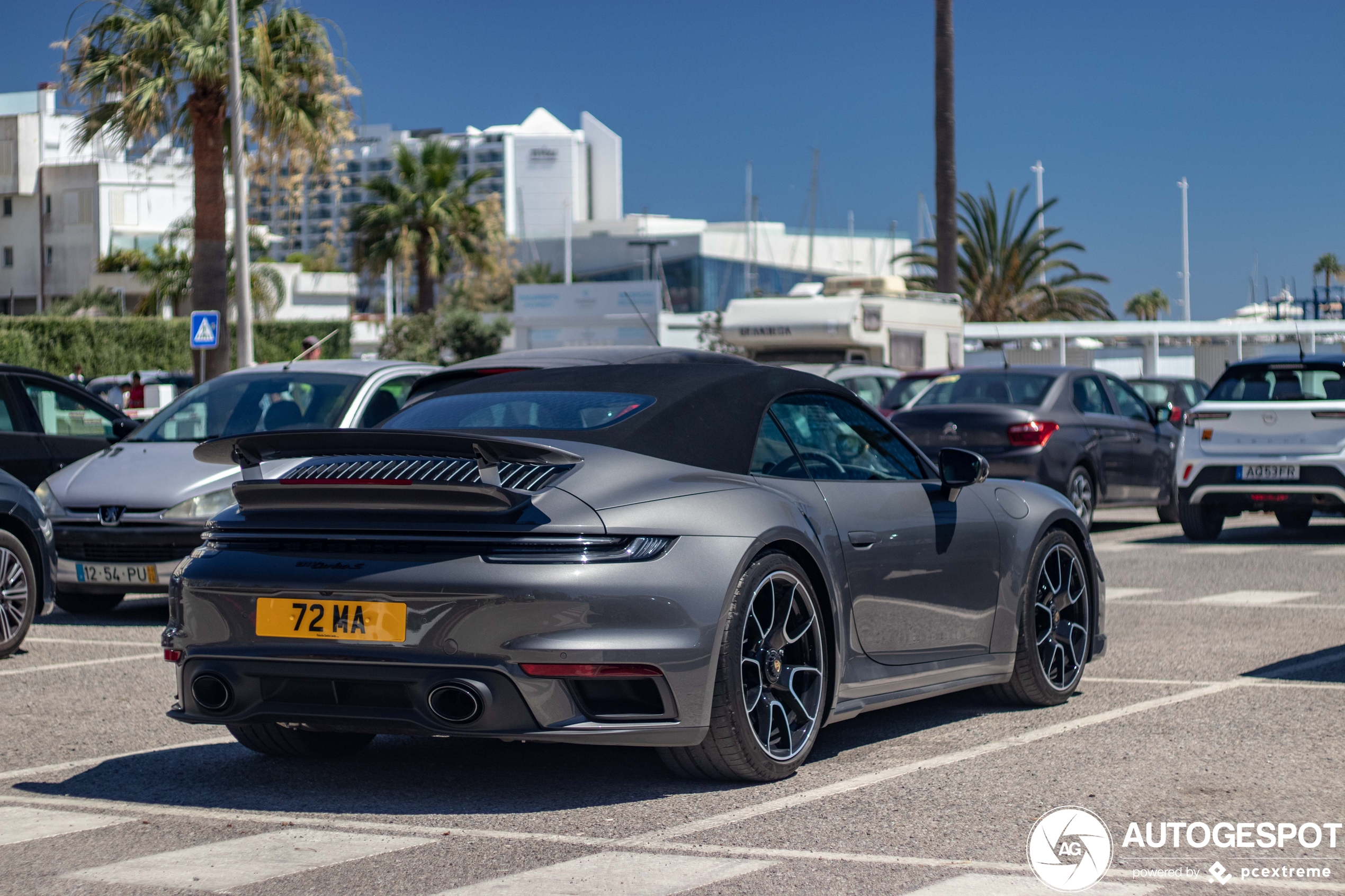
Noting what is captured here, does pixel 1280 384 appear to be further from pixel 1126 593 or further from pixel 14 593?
pixel 14 593

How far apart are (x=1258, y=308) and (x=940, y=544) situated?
110m

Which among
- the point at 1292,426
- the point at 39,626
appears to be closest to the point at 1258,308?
the point at 1292,426

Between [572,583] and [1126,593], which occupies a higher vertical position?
[572,583]

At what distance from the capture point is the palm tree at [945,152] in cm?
2820

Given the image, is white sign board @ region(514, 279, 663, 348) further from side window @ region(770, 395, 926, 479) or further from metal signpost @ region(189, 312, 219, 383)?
side window @ region(770, 395, 926, 479)

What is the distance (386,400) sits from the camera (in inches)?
453

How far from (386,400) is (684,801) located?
22.7 ft

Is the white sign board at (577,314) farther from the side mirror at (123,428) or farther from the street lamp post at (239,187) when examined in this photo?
the side mirror at (123,428)

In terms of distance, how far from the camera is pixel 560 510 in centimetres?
475

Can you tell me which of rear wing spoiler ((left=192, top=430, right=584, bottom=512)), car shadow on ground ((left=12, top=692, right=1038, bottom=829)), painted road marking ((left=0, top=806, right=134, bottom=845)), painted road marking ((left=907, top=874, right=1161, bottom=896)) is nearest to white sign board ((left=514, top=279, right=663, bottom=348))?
car shadow on ground ((left=12, top=692, right=1038, bottom=829))

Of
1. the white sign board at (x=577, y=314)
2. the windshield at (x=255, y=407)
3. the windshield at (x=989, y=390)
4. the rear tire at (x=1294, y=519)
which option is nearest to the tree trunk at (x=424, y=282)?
the white sign board at (x=577, y=314)

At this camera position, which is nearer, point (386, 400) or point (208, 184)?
point (386, 400)

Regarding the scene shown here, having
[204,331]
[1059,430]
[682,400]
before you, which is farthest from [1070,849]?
[204,331]

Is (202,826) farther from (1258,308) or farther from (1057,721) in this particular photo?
(1258,308)
